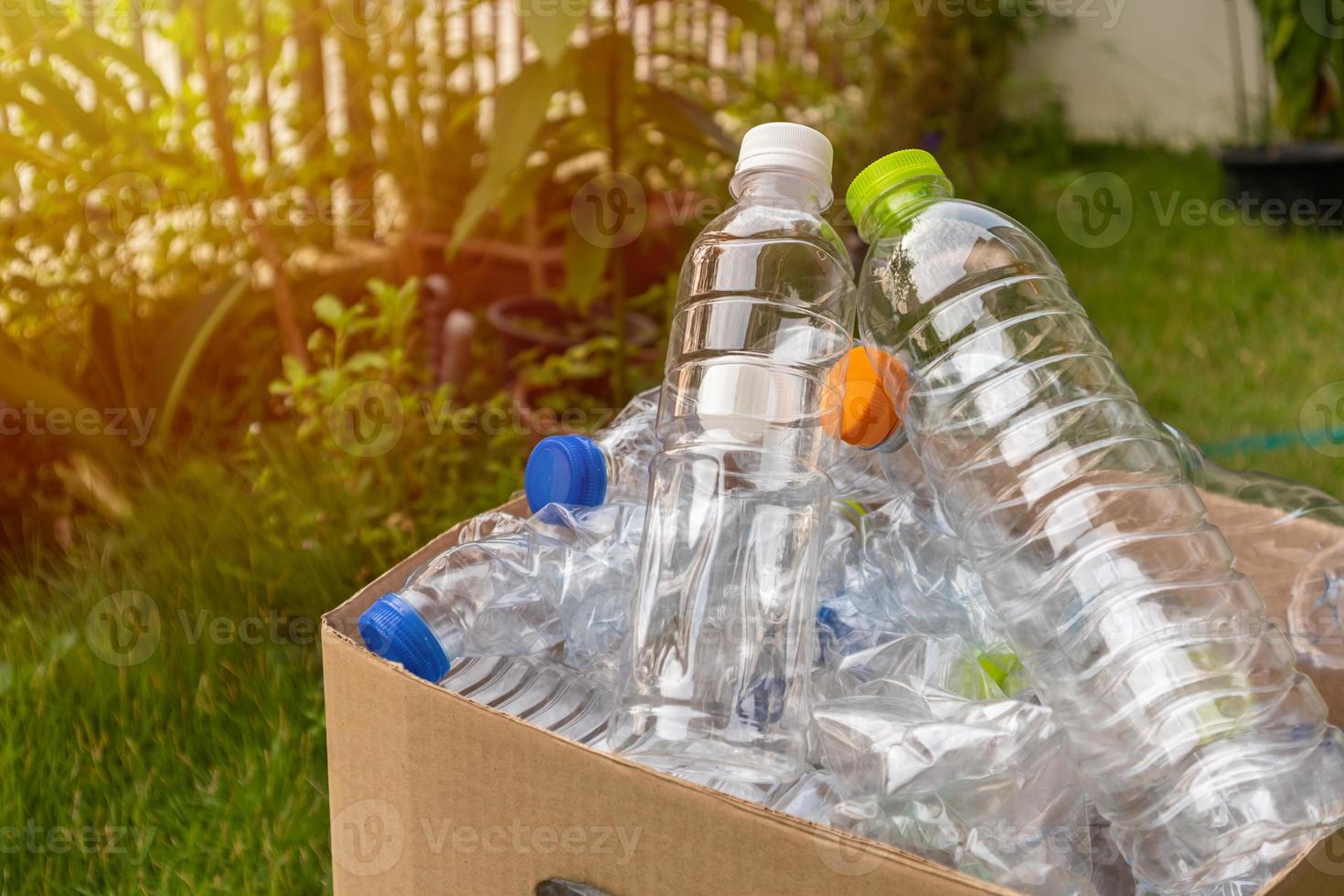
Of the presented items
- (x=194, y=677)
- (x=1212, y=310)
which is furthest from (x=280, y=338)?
(x=1212, y=310)

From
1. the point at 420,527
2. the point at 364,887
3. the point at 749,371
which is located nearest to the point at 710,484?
the point at 749,371

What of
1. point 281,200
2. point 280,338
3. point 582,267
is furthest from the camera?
point 280,338

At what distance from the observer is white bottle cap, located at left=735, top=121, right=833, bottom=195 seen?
0.95 m

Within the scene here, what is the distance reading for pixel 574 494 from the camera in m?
1.09

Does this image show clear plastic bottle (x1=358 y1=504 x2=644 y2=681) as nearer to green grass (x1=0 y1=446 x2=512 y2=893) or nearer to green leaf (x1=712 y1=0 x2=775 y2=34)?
green grass (x1=0 y1=446 x2=512 y2=893)

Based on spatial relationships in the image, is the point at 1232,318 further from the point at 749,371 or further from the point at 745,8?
the point at 749,371

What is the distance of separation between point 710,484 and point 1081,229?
11.4ft

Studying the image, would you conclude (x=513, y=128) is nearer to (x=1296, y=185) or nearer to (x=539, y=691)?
(x=539, y=691)

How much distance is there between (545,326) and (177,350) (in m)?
0.79

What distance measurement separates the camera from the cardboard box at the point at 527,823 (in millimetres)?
715

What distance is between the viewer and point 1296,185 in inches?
159

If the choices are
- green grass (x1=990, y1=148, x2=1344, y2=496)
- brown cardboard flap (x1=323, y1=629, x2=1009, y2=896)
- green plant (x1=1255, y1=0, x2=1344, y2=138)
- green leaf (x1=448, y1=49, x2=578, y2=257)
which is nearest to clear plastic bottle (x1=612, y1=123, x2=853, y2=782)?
brown cardboard flap (x1=323, y1=629, x2=1009, y2=896)

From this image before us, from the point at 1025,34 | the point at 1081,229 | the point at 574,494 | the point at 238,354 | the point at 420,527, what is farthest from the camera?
the point at 1025,34

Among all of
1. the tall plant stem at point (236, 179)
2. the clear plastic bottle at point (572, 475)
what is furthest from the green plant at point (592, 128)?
the clear plastic bottle at point (572, 475)
